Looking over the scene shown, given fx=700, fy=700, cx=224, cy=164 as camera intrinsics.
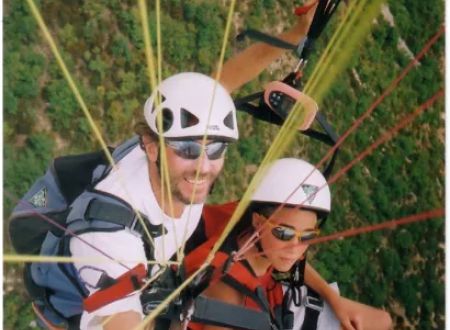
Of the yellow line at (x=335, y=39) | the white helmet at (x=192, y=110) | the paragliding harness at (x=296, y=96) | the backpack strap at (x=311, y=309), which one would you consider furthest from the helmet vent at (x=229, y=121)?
the backpack strap at (x=311, y=309)

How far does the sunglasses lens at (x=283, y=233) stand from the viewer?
109cm

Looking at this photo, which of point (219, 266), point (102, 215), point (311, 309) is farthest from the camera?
point (311, 309)

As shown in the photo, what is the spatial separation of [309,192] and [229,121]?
0.59ft

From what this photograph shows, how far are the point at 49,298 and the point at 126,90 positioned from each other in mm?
382

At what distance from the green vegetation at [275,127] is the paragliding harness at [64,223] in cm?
8

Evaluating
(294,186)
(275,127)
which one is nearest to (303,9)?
(275,127)

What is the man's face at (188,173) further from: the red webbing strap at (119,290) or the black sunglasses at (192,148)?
the red webbing strap at (119,290)

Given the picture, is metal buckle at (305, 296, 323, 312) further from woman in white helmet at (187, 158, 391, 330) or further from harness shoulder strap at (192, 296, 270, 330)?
harness shoulder strap at (192, 296, 270, 330)

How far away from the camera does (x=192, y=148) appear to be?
40.2 inches

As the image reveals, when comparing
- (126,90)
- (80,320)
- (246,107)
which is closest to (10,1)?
(126,90)

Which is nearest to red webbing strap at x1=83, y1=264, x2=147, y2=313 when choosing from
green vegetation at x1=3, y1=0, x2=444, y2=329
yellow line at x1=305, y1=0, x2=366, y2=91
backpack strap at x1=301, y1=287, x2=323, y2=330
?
green vegetation at x1=3, y1=0, x2=444, y2=329

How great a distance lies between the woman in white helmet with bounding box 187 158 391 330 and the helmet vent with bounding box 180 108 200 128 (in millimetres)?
190

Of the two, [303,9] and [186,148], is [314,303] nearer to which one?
[186,148]

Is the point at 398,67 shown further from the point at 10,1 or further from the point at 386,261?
the point at 10,1
